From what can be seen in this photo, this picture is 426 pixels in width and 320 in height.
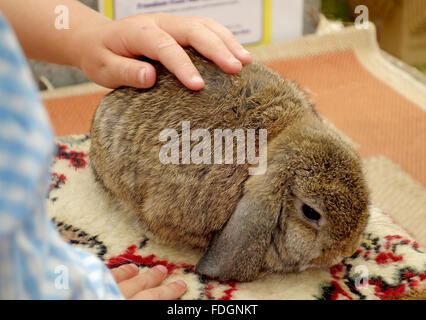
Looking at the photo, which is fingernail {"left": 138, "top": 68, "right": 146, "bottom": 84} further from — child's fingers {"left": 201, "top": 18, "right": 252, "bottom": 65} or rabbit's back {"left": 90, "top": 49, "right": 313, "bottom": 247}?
child's fingers {"left": 201, "top": 18, "right": 252, "bottom": 65}

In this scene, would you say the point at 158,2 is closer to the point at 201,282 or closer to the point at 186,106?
the point at 186,106

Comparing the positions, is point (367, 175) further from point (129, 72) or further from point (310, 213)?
point (129, 72)

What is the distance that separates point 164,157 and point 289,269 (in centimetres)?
34

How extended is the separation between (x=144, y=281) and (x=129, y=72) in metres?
0.42

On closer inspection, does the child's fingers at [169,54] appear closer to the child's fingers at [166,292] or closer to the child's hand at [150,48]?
the child's hand at [150,48]

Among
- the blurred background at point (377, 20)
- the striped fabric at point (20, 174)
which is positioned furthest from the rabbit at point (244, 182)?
the blurred background at point (377, 20)

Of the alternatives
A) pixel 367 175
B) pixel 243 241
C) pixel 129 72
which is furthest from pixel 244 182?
pixel 367 175

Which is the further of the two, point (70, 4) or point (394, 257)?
point (70, 4)

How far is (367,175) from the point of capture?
4.88 ft

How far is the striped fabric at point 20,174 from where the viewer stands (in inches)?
15.3

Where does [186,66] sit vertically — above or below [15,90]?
below

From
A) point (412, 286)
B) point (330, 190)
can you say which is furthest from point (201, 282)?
point (412, 286)

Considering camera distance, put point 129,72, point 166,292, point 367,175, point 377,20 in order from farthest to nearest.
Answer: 1. point 377,20
2. point 367,175
3. point 129,72
4. point 166,292

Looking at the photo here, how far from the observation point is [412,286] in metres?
1.04
